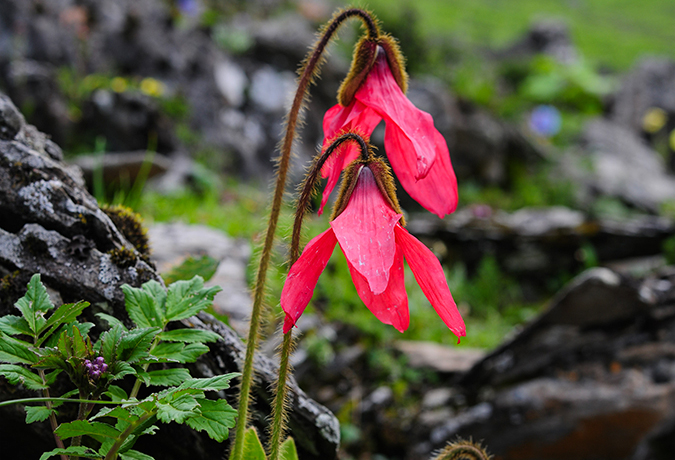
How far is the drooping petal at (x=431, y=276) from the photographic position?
1040mm

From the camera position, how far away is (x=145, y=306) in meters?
1.14

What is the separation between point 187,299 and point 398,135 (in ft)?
2.30

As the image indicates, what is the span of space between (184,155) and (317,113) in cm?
298

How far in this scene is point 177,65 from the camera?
7754mm

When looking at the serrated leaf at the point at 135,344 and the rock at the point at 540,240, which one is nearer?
the serrated leaf at the point at 135,344

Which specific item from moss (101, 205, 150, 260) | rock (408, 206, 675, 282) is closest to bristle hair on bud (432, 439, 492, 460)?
moss (101, 205, 150, 260)

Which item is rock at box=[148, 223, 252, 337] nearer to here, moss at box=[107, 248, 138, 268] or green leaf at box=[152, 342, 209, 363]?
moss at box=[107, 248, 138, 268]

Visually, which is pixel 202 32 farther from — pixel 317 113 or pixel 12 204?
pixel 12 204

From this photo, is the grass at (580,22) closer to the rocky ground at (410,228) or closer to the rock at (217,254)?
the rocky ground at (410,228)

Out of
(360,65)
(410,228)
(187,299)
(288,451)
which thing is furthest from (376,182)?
(410,228)

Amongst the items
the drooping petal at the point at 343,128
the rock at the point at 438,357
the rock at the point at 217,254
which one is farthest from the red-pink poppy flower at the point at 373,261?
the rock at the point at 438,357

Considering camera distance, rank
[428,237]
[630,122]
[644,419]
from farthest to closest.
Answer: [630,122] < [428,237] < [644,419]

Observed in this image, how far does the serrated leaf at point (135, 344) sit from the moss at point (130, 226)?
0.65m

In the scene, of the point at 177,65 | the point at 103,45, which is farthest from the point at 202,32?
the point at 103,45
